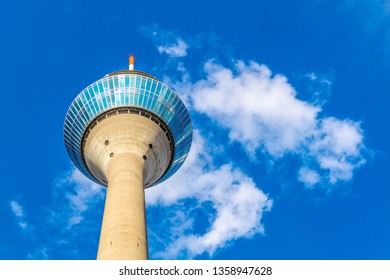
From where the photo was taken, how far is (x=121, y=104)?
4681cm

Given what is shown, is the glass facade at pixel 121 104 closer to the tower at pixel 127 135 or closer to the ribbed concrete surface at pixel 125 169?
the tower at pixel 127 135

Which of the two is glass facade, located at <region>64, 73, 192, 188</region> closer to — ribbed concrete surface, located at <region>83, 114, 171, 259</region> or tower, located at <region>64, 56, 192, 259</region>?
tower, located at <region>64, 56, 192, 259</region>

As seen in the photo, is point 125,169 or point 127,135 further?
point 127,135

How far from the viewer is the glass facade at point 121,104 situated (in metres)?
47.2

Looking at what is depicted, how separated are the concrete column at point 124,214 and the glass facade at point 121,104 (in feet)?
24.5

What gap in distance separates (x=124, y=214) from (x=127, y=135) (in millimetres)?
9784

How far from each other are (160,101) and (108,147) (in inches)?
323

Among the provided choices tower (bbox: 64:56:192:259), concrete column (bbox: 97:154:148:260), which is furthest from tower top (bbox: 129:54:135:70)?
concrete column (bbox: 97:154:148:260)

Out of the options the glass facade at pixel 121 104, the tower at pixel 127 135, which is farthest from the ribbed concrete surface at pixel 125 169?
A: the glass facade at pixel 121 104

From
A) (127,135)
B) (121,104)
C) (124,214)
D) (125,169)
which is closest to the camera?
(124,214)

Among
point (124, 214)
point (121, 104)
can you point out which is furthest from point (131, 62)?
point (124, 214)

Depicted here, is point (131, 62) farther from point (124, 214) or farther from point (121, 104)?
point (124, 214)
